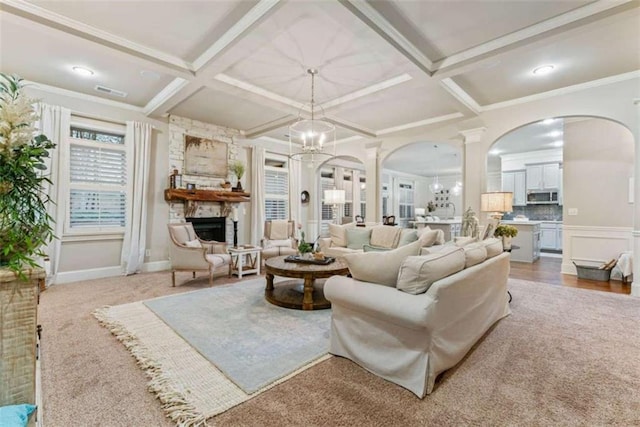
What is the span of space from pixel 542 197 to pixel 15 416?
1026 centimetres

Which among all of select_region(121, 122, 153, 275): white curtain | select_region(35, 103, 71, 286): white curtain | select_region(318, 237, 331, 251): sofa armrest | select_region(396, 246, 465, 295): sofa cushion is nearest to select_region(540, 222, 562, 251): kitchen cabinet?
select_region(318, 237, 331, 251): sofa armrest

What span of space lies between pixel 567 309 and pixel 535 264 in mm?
3453

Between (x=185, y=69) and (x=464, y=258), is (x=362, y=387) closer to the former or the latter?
(x=464, y=258)

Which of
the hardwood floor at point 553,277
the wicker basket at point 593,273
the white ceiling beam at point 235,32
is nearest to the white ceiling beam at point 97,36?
the white ceiling beam at point 235,32

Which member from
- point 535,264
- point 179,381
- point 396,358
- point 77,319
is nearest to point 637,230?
point 535,264

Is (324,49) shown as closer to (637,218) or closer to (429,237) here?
(429,237)

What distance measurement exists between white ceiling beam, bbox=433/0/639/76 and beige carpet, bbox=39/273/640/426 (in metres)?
2.81

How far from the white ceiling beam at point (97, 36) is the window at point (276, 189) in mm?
3701

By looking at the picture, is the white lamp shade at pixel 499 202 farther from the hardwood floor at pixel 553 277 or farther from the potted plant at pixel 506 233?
the hardwood floor at pixel 553 277

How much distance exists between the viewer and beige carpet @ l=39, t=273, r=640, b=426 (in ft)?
5.22

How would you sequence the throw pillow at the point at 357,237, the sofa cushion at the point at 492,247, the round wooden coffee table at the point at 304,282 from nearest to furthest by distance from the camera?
1. the sofa cushion at the point at 492,247
2. the round wooden coffee table at the point at 304,282
3. the throw pillow at the point at 357,237

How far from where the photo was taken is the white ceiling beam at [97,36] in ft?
8.30

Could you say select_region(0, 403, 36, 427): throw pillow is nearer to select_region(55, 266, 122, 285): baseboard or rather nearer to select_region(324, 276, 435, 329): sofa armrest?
select_region(324, 276, 435, 329): sofa armrest

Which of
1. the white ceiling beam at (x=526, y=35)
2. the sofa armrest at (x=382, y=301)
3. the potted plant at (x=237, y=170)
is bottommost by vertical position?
the sofa armrest at (x=382, y=301)
